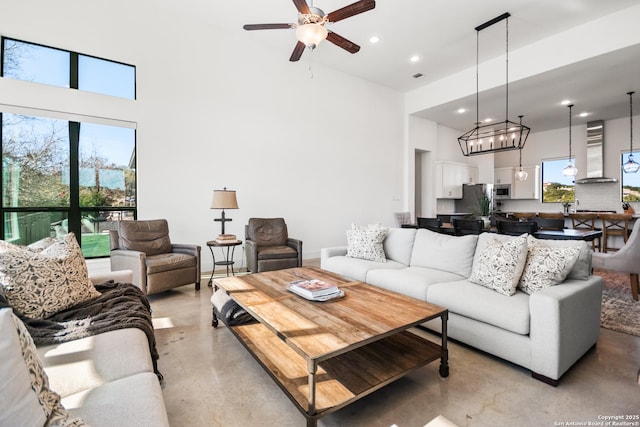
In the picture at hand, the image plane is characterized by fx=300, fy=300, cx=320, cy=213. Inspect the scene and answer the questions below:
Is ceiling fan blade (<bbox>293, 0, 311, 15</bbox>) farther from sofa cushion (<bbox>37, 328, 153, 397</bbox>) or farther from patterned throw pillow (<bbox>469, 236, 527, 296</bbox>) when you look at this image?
sofa cushion (<bbox>37, 328, 153, 397</bbox>)

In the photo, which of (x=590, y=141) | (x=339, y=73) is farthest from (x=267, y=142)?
(x=590, y=141)

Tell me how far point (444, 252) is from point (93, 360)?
2830mm

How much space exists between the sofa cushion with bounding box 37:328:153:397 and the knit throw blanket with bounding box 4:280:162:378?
55 millimetres

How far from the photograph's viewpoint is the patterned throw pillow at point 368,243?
356 cm

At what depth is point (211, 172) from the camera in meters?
4.73

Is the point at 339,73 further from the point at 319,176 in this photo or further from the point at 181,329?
the point at 181,329

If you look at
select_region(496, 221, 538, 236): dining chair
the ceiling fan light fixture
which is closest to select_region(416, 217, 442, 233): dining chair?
select_region(496, 221, 538, 236): dining chair

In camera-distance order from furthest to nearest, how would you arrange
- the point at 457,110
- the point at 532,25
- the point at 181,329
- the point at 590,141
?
1. the point at 590,141
2. the point at 457,110
3. the point at 532,25
4. the point at 181,329

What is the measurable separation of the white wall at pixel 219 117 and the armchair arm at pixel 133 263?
0.86 m

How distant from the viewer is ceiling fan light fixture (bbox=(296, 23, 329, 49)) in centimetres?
279

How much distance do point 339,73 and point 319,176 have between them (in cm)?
219

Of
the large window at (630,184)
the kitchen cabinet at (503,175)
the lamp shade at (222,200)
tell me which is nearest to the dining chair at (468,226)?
the lamp shade at (222,200)

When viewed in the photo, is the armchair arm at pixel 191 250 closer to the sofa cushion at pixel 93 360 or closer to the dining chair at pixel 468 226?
the sofa cushion at pixel 93 360

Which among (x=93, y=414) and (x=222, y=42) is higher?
(x=222, y=42)
